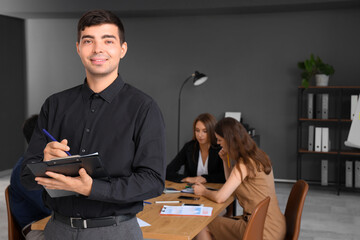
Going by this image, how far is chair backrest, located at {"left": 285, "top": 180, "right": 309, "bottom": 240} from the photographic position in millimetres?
2633

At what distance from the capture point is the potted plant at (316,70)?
6.10 meters

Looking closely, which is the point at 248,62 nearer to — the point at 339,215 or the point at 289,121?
the point at 289,121

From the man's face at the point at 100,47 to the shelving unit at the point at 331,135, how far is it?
5158 mm

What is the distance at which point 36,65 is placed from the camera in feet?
25.5

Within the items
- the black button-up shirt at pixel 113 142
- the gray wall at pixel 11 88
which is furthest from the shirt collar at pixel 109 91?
the gray wall at pixel 11 88

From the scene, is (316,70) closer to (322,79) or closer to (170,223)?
(322,79)

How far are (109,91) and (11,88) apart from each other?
258 inches

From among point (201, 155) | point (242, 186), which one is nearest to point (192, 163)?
point (201, 155)

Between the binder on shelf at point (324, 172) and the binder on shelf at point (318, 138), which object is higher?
the binder on shelf at point (318, 138)

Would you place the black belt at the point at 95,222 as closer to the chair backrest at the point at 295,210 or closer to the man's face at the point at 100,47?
the man's face at the point at 100,47

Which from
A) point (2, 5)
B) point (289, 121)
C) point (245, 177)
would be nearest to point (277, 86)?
point (289, 121)

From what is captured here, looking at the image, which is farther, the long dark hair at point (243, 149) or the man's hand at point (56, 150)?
the long dark hair at point (243, 149)

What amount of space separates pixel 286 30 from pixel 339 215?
3.01m

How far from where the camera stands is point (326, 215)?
5.04 m
